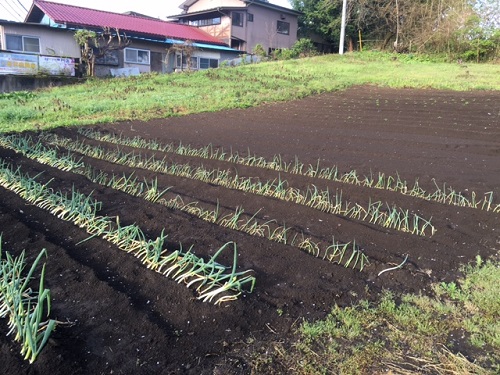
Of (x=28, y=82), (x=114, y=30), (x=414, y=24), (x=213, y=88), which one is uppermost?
(x=414, y=24)

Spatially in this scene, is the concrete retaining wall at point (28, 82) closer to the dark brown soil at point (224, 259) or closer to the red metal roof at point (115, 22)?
the red metal roof at point (115, 22)

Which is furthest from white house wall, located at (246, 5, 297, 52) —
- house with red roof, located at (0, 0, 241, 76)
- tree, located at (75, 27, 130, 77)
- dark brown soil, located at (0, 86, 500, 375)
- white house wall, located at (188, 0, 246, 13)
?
dark brown soil, located at (0, 86, 500, 375)


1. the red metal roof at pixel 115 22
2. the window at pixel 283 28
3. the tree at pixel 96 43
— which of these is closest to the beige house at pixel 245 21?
the window at pixel 283 28

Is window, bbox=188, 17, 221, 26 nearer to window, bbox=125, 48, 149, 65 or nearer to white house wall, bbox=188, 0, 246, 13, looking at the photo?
white house wall, bbox=188, 0, 246, 13

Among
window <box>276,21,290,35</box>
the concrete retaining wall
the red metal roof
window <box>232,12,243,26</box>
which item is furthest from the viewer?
window <box>276,21,290,35</box>

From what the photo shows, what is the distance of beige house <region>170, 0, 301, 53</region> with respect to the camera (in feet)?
82.7

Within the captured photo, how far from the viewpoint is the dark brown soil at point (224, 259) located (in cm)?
196

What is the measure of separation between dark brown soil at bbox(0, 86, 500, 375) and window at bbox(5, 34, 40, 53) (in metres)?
15.3

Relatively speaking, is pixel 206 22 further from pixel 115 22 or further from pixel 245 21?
pixel 115 22

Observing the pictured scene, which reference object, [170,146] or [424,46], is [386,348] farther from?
[424,46]

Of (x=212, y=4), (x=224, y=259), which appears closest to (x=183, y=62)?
(x=212, y=4)

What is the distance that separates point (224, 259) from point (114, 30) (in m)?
19.6

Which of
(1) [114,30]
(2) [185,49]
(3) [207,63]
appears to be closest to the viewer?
(1) [114,30]

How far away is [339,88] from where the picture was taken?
44.3 ft
